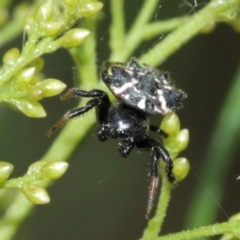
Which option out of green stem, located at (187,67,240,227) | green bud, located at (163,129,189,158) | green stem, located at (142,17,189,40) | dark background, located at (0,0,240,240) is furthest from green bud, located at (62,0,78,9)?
dark background, located at (0,0,240,240)

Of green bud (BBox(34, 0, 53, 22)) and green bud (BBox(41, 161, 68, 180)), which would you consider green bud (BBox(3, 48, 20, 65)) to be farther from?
green bud (BBox(41, 161, 68, 180))

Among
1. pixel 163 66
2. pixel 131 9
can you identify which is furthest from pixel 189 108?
pixel 131 9

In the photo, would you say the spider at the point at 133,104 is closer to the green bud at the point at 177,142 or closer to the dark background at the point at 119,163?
the green bud at the point at 177,142

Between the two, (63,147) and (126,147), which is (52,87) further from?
(126,147)

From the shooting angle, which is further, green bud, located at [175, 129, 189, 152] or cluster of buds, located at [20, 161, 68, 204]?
green bud, located at [175, 129, 189, 152]

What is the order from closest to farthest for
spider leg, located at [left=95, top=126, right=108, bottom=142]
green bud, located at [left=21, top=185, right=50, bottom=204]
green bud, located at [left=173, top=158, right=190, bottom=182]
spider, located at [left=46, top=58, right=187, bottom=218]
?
green bud, located at [left=21, top=185, right=50, bottom=204] → green bud, located at [left=173, top=158, right=190, bottom=182] → spider, located at [left=46, top=58, right=187, bottom=218] → spider leg, located at [left=95, top=126, right=108, bottom=142]
